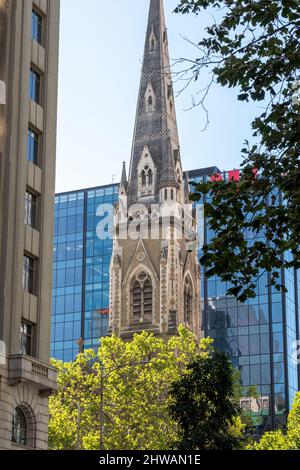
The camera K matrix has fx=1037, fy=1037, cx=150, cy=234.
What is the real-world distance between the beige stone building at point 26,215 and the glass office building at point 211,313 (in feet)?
219

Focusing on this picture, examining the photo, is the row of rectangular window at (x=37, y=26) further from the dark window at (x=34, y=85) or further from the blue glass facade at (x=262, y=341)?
the blue glass facade at (x=262, y=341)

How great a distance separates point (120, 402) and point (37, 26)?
90.0 ft

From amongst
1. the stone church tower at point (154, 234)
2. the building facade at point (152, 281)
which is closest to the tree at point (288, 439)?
the stone church tower at point (154, 234)

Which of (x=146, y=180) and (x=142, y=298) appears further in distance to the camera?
(x=146, y=180)

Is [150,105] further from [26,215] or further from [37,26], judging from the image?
[26,215]

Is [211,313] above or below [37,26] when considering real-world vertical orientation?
above

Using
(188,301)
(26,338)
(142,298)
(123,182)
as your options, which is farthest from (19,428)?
(123,182)

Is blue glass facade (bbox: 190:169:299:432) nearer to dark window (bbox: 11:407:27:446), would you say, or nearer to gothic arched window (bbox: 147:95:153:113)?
gothic arched window (bbox: 147:95:153:113)

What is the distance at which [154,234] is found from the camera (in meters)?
102

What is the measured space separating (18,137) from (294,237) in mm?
25523

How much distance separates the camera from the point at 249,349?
116500mm

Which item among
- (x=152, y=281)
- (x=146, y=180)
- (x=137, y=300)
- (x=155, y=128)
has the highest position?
(x=155, y=128)
